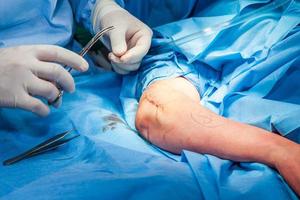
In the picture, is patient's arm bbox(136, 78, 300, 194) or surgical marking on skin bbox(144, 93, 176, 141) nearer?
patient's arm bbox(136, 78, 300, 194)

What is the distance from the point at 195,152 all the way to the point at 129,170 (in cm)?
21

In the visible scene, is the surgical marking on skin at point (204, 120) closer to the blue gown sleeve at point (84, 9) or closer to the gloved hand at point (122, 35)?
the gloved hand at point (122, 35)

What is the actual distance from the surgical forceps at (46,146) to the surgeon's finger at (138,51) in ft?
1.03

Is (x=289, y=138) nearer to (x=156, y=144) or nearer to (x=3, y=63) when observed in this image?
(x=156, y=144)

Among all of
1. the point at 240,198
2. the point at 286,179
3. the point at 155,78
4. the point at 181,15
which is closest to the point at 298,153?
the point at 286,179

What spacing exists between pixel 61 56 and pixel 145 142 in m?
0.36

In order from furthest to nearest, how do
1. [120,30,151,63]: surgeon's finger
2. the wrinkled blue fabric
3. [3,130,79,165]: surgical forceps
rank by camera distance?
[120,30,151,63]: surgeon's finger → [3,130,79,165]: surgical forceps → the wrinkled blue fabric

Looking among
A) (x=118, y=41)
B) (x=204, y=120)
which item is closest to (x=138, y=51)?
(x=118, y=41)

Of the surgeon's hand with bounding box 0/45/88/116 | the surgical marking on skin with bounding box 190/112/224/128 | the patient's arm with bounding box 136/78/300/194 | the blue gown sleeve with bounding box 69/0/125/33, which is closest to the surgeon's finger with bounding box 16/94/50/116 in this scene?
the surgeon's hand with bounding box 0/45/88/116

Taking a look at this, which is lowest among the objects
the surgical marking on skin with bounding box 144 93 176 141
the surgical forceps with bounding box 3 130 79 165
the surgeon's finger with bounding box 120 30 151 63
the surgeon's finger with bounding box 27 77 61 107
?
the surgical forceps with bounding box 3 130 79 165

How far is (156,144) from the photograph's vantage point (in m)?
1.19

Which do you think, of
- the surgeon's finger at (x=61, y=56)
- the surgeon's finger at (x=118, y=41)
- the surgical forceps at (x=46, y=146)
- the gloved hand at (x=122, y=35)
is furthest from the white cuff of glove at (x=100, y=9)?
the surgical forceps at (x=46, y=146)

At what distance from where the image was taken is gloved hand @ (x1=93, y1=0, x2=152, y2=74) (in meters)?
1.35

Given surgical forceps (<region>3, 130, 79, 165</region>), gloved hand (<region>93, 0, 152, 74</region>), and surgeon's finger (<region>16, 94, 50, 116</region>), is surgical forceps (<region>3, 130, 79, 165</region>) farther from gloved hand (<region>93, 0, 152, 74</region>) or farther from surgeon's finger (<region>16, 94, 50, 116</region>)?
gloved hand (<region>93, 0, 152, 74</region>)
